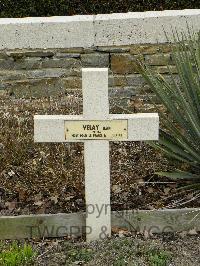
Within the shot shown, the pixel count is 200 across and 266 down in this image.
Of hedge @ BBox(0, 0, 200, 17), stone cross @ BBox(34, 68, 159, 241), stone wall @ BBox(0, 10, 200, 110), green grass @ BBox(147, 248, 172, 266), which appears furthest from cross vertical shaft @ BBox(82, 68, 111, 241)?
hedge @ BBox(0, 0, 200, 17)

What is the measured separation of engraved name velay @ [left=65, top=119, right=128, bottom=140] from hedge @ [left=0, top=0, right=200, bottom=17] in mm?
2519

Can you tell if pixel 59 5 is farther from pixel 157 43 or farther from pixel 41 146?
pixel 41 146

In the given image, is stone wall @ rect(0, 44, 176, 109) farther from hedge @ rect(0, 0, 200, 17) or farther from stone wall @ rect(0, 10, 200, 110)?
hedge @ rect(0, 0, 200, 17)

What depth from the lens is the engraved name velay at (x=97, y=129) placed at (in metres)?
3.87

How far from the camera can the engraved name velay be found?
12.7 ft

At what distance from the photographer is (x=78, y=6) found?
629 cm

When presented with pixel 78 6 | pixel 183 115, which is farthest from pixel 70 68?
pixel 183 115

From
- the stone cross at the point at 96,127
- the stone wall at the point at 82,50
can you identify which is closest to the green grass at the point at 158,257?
the stone cross at the point at 96,127

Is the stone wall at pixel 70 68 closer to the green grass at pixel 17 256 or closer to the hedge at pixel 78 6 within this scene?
the hedge at pixel 78 6

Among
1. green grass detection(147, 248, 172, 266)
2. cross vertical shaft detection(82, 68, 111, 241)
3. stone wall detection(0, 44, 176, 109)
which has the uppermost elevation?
stone wall detection(0, 44, 176, 109)

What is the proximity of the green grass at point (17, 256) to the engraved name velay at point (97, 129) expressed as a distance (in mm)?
712

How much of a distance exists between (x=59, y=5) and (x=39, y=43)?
943 mm

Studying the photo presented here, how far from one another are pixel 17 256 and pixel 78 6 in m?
3.24

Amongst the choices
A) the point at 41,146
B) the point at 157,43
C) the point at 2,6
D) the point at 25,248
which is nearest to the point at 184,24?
the point at 157,43
